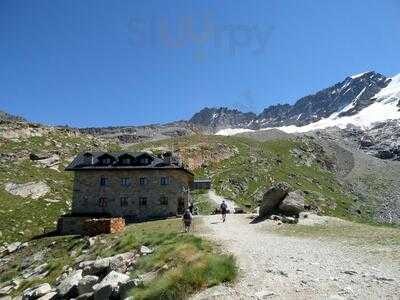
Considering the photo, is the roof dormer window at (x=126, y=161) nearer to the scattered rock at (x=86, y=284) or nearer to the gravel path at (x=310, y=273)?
the gravel path at (x=310, y=273)

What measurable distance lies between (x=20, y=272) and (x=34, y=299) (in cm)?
1937

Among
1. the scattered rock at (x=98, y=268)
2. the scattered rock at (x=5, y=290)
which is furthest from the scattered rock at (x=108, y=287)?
the scattered rock at (x=5, y=290)

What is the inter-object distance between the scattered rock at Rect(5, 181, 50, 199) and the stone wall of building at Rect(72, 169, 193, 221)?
14024 millimetres

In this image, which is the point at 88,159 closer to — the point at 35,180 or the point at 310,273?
the point at 35,180

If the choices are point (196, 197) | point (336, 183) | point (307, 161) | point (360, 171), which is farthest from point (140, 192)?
point (360, 171)

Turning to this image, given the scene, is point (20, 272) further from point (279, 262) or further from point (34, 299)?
point (279, 262)

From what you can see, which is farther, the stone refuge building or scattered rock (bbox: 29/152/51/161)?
scattered rock (bbox: 29/152/51/161)

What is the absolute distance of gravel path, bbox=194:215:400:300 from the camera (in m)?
17.2

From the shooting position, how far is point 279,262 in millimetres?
22516

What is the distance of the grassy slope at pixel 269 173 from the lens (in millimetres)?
123719

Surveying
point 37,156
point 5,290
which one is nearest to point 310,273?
point 5,290

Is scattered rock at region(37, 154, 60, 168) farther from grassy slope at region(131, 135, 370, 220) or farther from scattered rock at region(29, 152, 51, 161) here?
grassy slope at region(131, 135, 370, 220)

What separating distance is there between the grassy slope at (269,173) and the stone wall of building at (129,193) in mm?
38303

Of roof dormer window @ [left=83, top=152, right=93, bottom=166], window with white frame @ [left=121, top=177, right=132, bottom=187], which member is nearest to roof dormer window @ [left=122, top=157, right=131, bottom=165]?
window with white frame @ [left=121, top=177, right=132, bottom=187]
